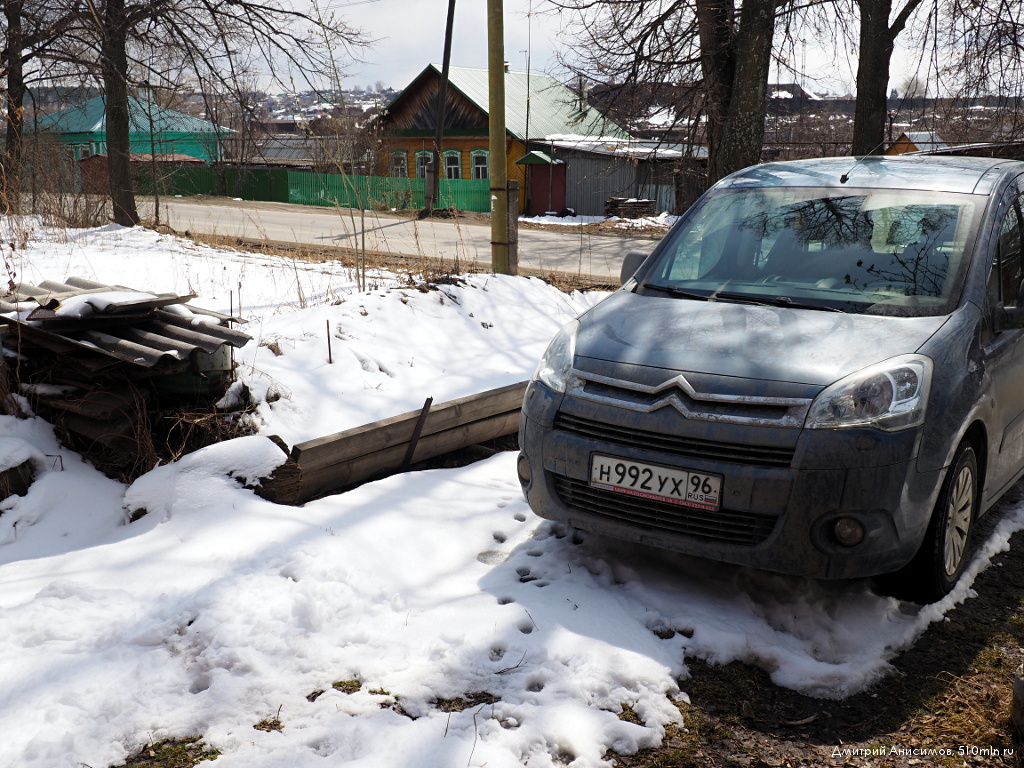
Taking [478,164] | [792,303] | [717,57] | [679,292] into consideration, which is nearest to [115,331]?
[679,292]

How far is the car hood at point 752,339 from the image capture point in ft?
10.6

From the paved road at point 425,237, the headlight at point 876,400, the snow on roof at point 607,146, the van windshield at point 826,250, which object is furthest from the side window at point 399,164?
the headlight at point 876,400

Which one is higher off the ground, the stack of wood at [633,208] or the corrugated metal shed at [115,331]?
the stack of wood at [633,208]

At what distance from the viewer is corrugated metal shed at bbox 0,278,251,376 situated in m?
4.25

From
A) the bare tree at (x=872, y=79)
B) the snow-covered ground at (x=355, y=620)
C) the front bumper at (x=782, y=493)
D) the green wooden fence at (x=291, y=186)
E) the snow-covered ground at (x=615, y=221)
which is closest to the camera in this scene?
the snow-covered ground at (x=355, y=620)

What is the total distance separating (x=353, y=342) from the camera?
19.5 feet

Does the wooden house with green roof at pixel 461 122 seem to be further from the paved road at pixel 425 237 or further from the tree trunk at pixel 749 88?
the tree trunk at pixel 749 88

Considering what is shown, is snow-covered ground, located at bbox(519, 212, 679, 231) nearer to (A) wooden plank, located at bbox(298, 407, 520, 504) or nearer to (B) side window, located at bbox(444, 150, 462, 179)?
(B) side window, located at bbox(444, 150, 462, 179)

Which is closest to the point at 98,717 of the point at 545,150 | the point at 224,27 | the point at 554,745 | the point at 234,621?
the point at 234,621

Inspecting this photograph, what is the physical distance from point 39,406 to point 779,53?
12.2 m

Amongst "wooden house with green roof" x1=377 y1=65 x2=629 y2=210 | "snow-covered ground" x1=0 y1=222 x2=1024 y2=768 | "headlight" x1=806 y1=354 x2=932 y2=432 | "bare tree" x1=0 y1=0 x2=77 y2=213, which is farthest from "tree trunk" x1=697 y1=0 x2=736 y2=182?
"wooden house with green roof" x1=377 y1=65 x2=629 y2=210

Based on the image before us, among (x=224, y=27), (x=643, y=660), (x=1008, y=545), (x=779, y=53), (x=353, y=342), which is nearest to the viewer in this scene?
(x=643, y=660)

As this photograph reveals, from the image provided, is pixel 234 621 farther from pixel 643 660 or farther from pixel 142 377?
pixel 142 377

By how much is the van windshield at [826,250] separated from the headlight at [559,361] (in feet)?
2.02
